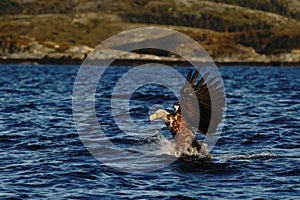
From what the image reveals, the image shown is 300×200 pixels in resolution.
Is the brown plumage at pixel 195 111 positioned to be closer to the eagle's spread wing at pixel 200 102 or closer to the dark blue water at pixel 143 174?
the eagle's spread wing at pixel 200 102

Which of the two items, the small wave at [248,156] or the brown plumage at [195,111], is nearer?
the brown plumage at [195,111]

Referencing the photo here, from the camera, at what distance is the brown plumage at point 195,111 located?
14.3m

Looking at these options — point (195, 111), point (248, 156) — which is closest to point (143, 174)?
point (195, 111)

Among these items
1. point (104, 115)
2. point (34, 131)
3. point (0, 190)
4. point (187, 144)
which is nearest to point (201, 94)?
point (187, 144)

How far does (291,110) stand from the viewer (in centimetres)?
2661

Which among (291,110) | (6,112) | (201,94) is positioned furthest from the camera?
(291,110)

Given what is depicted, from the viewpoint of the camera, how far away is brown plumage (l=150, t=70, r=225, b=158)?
47.0 feet

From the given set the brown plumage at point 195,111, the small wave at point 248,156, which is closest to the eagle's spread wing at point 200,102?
the brown plumage at point 195,111

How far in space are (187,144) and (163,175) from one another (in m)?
2.43

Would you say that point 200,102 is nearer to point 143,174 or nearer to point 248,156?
point 248,156

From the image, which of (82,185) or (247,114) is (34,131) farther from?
(247,114)

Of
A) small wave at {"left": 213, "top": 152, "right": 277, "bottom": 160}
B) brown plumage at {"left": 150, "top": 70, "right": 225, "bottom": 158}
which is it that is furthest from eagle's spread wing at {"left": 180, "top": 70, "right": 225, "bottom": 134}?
small wave at {"left": 213, "top": 152, "right": 277, "bottom": 160}

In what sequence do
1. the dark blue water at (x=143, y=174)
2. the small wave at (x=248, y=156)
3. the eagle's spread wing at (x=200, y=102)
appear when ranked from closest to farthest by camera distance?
the dark blue water at (x=143, y=174) → the eagle's spread wing at (x=200, y=102) → the small wave at (x=248, y=156)

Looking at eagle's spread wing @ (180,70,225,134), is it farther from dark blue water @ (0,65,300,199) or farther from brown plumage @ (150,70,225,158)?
dark blue water @ (0,65,300,199)
